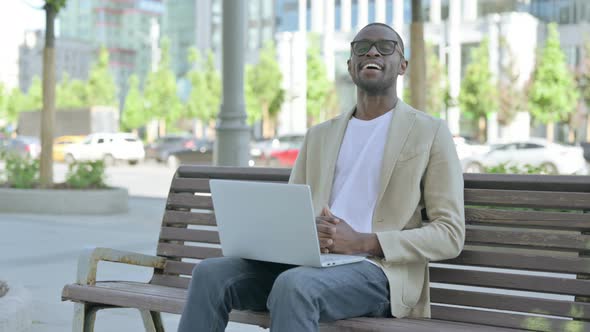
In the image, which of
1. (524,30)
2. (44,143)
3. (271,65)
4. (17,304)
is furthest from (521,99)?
(17,304)

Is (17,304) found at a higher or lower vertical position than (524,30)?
lower

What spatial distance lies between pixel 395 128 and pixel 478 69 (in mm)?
49809

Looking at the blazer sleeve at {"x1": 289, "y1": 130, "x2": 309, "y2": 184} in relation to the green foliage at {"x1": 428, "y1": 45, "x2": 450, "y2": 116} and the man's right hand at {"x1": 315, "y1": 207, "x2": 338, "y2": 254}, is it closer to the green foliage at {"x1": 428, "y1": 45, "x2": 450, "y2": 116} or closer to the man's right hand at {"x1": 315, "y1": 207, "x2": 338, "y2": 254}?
the man's right hand at {"x1": 315, "y1": 207, "x2": 338, "y2": 254}

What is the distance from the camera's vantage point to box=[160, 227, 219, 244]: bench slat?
4.44 metres

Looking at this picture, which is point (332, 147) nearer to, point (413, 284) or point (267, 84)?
point (413, 284)

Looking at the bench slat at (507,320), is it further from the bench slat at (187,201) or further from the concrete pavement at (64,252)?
the concrete pavement at (64,252)

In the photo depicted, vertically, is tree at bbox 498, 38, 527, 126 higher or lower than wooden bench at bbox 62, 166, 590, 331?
higher

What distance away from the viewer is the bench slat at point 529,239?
356cm

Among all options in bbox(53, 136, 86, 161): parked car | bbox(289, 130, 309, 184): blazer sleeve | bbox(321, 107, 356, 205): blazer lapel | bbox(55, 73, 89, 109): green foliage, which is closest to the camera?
bbox(321, 107, 356, 205): blazer lapel

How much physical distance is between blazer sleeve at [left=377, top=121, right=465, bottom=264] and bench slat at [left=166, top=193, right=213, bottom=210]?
1.37 metres

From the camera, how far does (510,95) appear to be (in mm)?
51000

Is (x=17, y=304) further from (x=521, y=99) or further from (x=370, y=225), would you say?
(x=521, y=99)

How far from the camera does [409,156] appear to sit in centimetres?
354

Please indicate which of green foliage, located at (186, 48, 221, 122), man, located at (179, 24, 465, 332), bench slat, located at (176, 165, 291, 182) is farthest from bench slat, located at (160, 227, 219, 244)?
green foliage, located at (186, 48, 221, 122)
